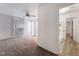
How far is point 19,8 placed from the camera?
2.07 metres

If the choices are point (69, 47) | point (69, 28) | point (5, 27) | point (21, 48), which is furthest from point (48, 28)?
point (5, 27)

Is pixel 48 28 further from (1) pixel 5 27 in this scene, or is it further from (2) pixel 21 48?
(1) pixel 5 27

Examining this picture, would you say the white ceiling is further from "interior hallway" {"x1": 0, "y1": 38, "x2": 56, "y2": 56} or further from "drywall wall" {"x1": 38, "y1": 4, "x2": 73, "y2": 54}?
"interior hallway" {"x1": 0, "y1": 38, "x2": 56, "y2": 56}

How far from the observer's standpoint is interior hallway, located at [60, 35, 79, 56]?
6.41ft

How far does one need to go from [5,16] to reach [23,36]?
51 centimetres

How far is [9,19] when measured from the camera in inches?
87.9

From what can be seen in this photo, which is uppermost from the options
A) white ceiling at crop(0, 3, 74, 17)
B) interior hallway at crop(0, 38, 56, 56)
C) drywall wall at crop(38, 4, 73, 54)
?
white ceiling at crop(0, 3, 74, 17)

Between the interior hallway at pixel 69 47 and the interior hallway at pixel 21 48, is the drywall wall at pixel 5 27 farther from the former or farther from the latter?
the interior hallway at pixel 69 47

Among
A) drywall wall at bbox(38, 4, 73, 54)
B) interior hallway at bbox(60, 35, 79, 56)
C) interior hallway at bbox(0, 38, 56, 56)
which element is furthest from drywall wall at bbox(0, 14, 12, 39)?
interior hallway at bbox(60, 35, 79, 56)

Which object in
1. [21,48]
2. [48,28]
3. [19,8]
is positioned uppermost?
[19,8]

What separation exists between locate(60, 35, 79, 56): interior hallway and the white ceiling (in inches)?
26.6

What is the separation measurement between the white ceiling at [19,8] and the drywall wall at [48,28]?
0.45ft

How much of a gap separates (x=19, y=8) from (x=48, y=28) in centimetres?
67

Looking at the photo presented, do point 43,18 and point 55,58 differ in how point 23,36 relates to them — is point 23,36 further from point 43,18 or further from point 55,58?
point 55,58
